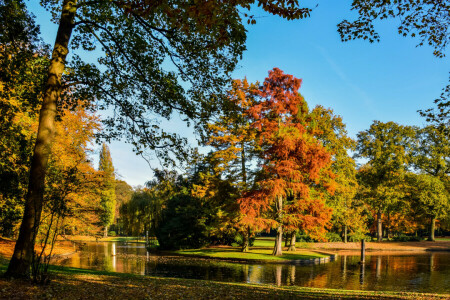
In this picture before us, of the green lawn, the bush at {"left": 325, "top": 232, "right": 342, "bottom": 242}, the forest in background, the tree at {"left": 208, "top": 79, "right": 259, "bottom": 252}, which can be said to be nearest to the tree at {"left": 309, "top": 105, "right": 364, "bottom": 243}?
the forest in background

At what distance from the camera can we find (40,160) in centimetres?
784

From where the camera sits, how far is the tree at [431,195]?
128 feet

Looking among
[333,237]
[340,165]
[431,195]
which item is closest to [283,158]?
[340,165]

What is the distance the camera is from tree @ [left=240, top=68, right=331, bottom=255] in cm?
2322

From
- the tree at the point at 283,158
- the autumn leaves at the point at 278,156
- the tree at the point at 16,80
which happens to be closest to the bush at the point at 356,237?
the autumn leaves at the point at 278,156

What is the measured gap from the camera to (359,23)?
353 inches

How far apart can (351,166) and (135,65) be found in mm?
30420

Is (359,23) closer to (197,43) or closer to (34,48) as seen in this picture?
(197,43)

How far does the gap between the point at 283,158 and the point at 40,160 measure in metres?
18.7

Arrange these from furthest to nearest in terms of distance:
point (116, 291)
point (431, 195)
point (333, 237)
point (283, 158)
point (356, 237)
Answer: point (333, 237)
point (431, 195)
point (356, 237)
point (283, 158)
point (116, 291)

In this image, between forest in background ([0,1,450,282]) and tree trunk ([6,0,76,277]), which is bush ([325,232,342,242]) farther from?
tree trunk ([6,0,76,277])

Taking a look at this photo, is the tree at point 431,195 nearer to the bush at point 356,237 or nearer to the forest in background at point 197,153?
the forest in background at point 197,153

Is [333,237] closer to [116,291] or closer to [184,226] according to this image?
[184,226]

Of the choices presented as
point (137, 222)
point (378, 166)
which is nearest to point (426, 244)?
point (378, 166)
